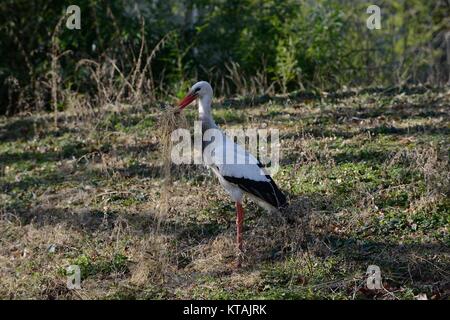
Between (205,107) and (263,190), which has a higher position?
(205,107)

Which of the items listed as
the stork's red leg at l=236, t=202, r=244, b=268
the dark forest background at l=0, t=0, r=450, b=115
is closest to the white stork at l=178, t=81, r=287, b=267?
the stork's red leg at l=236, t=202, r=244, b=268

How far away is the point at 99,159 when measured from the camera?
10.3 meters

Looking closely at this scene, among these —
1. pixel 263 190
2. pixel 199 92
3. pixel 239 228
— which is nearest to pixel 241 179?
pixel 263 190

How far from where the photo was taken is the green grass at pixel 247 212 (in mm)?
6918

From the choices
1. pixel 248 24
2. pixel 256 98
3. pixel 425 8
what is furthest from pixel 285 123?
pixel 425 8

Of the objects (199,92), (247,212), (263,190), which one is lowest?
(247,212)

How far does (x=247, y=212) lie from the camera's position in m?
8.42

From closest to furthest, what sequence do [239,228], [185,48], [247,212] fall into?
[239,228]
[247,212]
[185,48]

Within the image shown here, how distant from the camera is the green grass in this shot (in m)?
6.92

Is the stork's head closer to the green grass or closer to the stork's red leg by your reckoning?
the green grass

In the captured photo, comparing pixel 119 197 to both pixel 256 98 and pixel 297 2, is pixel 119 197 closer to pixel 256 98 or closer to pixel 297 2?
pixel 256 98

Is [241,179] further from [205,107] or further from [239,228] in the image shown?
[205,107]
